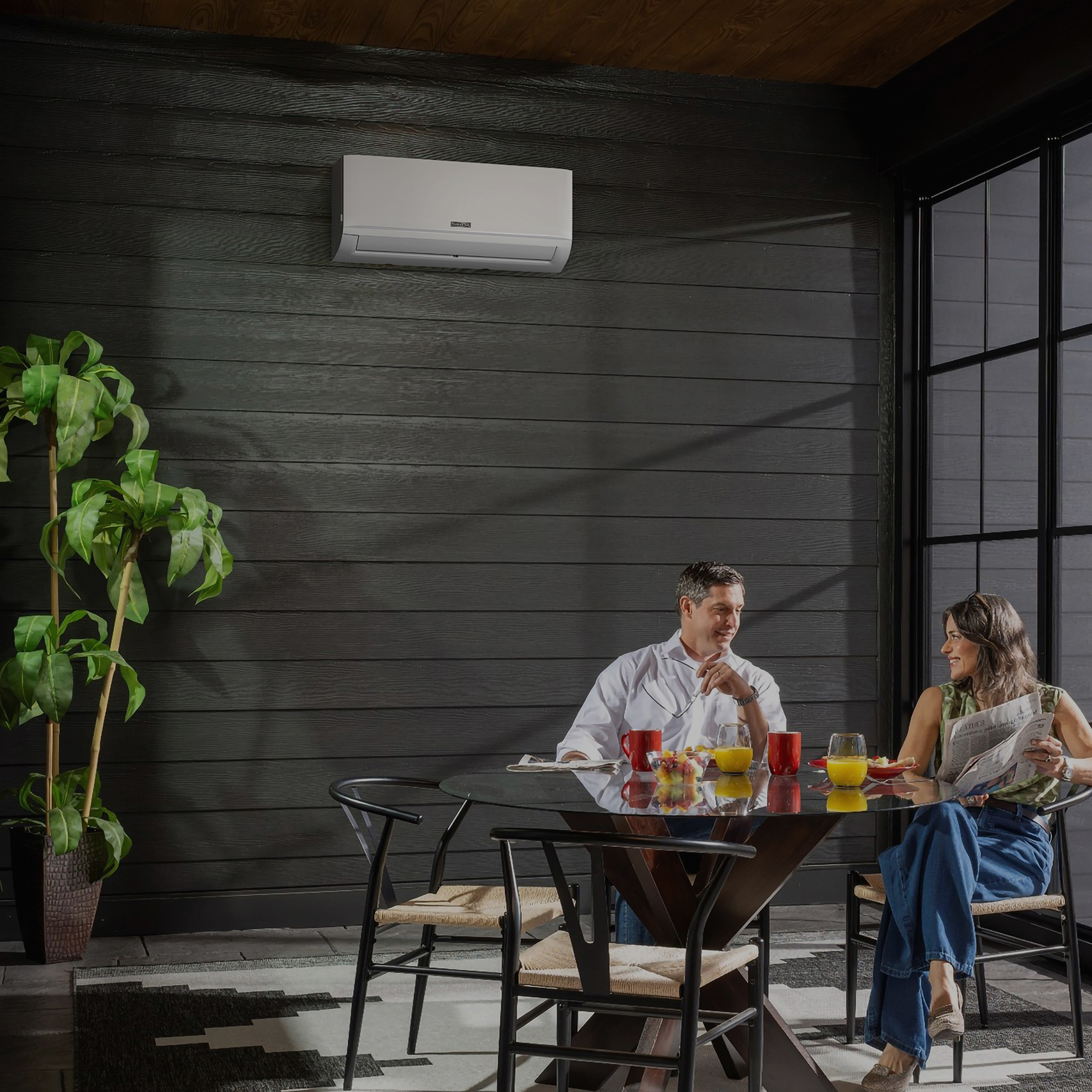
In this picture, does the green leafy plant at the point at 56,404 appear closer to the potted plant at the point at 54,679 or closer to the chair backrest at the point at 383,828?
the potted plant at the point at 54,679

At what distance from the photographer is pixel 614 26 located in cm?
437

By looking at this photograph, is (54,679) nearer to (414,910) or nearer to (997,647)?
(414,910)

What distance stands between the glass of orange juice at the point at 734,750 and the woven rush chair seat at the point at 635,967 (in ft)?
1.47

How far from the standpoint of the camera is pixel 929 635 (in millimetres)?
4785

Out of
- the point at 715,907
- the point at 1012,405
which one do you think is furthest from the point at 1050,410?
the point at 715,907

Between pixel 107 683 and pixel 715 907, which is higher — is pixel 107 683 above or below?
above

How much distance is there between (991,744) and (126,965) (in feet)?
8.26

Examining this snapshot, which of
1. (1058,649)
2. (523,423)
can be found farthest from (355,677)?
(1058,649)

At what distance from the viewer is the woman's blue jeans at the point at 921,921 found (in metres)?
2.87

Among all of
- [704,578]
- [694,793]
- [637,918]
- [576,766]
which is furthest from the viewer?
[704,578]

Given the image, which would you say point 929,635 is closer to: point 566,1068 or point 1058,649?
point 1058,649

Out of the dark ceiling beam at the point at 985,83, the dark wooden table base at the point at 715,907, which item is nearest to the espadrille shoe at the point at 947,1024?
the dark wooden table base at the point at 715,907

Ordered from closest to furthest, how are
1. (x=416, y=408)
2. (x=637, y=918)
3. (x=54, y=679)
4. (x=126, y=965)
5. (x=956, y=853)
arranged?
→ 1. (x=956, y=853)
2. (x=637, y=918)
3. (x=54, y=679)
4. (x=126, y=965)
5. (x=416, y=408)

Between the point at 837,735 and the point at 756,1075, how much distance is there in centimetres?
71
